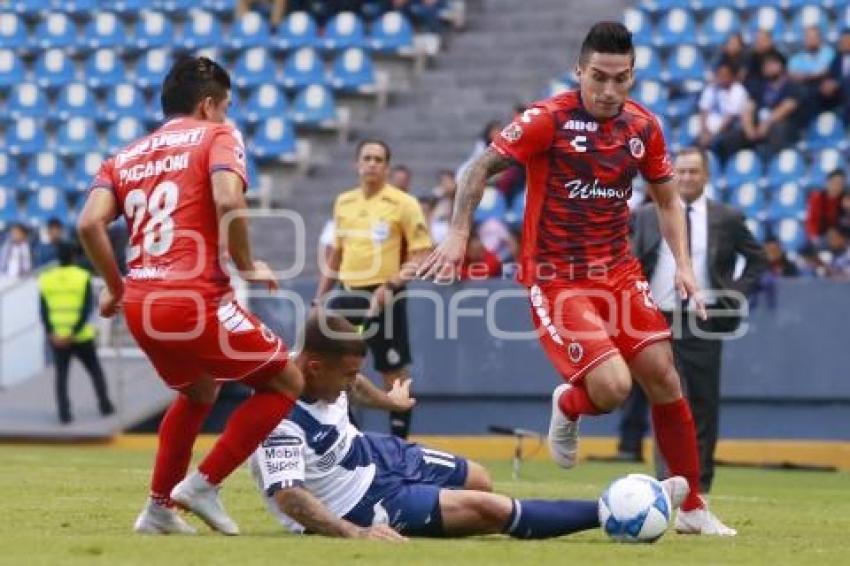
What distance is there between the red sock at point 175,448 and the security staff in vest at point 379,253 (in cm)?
664

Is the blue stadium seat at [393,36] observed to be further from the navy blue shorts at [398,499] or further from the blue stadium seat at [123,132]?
the navy blue shorts at [398,499]

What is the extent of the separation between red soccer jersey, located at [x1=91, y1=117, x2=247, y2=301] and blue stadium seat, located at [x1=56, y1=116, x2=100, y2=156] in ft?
56.0

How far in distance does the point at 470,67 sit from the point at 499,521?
56.0 feet

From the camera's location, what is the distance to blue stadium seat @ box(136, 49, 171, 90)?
27.2 m

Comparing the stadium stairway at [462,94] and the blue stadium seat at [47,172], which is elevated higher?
the stadium stairway at [462,94]

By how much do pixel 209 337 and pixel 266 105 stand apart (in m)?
16.5

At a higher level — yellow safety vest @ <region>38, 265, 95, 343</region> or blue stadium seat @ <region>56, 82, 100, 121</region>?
blue stadium seat @ <region>56, 82, 100, 121</region>

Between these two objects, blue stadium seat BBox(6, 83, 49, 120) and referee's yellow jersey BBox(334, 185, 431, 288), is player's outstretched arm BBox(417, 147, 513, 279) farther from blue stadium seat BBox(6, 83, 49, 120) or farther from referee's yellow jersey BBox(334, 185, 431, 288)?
blue stadium seat BBox(6, 83, 49, 120)

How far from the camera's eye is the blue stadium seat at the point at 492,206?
22.7 metres

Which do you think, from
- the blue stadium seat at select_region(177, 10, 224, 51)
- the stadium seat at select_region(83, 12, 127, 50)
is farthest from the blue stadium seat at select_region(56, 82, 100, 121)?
the blue stadium seat at select_region(177, 10, 224, 51)

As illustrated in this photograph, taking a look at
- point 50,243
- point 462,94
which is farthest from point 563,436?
point 462,94

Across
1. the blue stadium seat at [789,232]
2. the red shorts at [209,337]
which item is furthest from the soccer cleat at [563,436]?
the blue stadium seat at [789,232]

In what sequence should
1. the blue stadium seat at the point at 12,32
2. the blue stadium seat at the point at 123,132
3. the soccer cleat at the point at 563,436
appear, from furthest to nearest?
1. the blue stadium seat at the point at 12,32
2. the blue stadium seat at the point at 123,132
3. the soccer cleat at the point at 563,436

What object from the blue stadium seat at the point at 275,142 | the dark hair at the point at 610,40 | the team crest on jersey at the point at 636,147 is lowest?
the blue stadium seat at the point at 275,142
